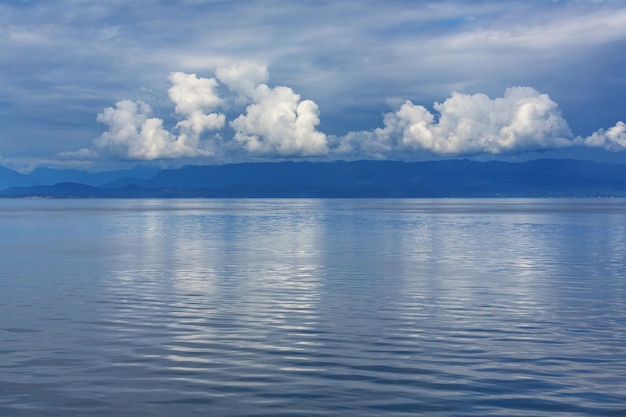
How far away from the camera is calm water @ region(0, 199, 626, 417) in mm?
17672

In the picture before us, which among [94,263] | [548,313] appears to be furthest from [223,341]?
[94,263]

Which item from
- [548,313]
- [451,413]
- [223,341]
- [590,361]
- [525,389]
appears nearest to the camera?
[451,413]

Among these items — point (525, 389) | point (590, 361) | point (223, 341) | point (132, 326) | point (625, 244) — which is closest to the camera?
point (525, 389)

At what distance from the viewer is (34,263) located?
5272 cm

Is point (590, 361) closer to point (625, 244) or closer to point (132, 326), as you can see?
point (132, 326)

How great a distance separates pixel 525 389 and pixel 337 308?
13.9m

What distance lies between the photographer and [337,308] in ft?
104

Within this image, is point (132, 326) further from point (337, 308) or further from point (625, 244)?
point (625, 244)

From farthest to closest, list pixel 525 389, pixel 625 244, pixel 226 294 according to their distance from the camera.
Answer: pixel 625 244
pixel 226 294
pixel 525 389

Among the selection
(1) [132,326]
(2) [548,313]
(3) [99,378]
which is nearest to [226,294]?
(1) [132,326]

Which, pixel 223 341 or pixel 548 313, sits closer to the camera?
pixel 223 341

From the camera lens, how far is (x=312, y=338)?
25.1 meters

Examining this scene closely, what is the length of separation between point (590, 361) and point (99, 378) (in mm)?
13268

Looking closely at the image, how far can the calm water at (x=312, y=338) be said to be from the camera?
696 inches
